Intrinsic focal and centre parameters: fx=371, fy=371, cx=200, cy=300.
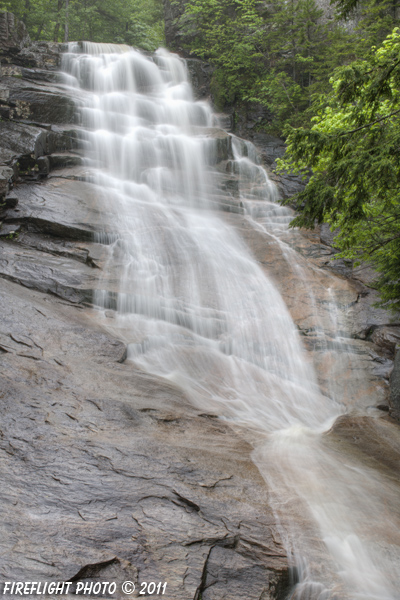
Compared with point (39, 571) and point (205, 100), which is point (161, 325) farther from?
point (205, 100)

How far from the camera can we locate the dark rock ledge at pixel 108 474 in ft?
8.72

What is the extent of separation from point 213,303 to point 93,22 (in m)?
29.2

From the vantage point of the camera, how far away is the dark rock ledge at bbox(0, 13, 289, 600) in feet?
8.72

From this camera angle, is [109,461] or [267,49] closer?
[109,461]

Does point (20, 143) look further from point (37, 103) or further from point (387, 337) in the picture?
point (387, 337)

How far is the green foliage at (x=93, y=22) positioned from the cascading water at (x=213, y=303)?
26.9 ft

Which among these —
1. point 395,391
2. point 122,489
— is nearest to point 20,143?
point 122,489

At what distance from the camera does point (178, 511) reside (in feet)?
10.6

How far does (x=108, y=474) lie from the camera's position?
346 cm

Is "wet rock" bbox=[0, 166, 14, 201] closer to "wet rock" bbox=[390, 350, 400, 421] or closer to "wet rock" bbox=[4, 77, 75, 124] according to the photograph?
"wet rock" bbox=[4, 77, 75, 124]

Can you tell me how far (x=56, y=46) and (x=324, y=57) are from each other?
14.2 metres

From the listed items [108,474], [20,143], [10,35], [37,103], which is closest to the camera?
[108,474]

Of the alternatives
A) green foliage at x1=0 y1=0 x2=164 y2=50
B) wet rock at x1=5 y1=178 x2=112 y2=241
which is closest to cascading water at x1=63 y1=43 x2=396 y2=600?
wet rock at x1=5 y1=178 x2=112 y2=241

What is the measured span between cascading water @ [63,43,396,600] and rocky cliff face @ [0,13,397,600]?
0.44 m
